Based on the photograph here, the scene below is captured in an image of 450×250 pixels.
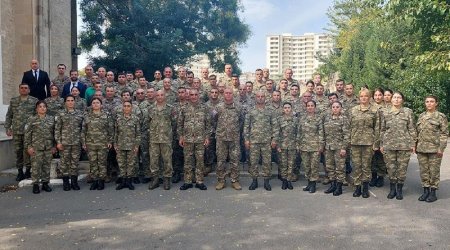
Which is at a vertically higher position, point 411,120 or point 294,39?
point 294,39

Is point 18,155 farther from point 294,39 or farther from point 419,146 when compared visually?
point 294,39

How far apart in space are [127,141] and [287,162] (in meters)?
2.99

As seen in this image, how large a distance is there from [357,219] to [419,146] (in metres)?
2.04

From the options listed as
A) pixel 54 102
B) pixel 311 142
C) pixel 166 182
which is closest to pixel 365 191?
pixel 311 142

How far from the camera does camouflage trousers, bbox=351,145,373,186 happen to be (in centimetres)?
702

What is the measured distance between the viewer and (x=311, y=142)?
748 centimetres

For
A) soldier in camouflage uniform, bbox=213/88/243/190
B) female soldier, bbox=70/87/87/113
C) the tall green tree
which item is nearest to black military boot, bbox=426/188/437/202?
soldier in camouflage uniform, bbox=213/88/243/190

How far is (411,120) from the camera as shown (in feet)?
22.6

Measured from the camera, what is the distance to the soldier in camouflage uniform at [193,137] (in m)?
7.60

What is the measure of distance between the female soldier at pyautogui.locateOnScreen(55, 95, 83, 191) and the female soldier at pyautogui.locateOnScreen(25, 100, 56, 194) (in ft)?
0.52

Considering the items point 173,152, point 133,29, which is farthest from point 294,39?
point 173,152

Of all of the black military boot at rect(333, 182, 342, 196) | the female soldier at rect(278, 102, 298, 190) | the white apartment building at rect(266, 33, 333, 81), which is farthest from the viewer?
the white apartment building at rect(266, 33, 333, 81)

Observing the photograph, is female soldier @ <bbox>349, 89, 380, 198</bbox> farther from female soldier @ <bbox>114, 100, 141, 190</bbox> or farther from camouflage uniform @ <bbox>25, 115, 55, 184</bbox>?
camouflage uniform @ <bbox>25, 115, 55, 184</bbox>

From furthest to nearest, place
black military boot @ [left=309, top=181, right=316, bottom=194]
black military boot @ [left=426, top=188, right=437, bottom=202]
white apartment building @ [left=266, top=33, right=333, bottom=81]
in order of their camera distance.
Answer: white apartment building @ [left=266, top=33, right=333, bottom=81] < black military boot @ [left=309, top=181, right=316, bottom=194] < black military boot @ [left=426, top=188, right=437, bottom=202]
